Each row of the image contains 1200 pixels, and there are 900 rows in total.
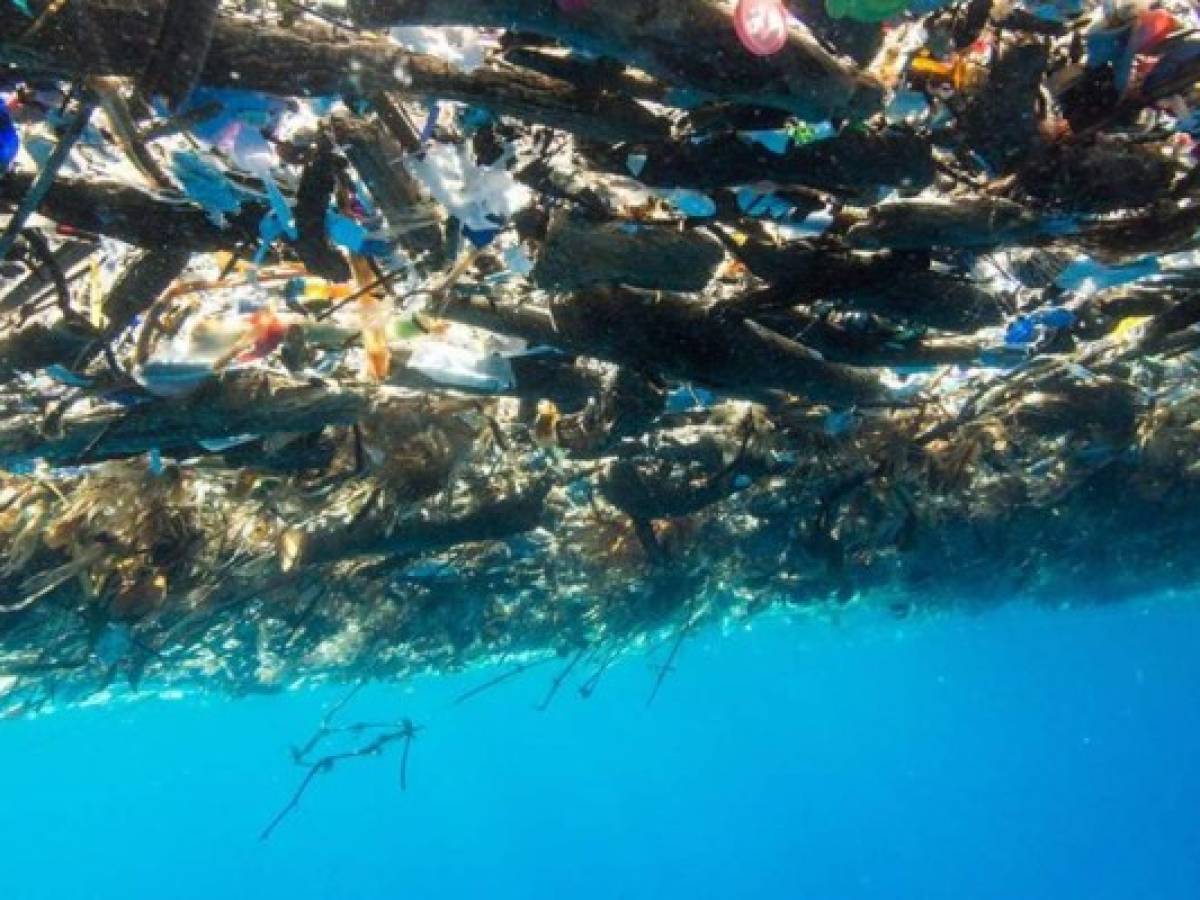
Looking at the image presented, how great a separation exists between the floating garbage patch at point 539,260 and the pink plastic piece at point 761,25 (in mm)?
11

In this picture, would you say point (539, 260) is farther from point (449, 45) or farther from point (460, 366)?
point (449, 45)

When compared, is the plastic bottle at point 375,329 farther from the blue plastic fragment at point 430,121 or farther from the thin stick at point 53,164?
the thin stick at point 53,164

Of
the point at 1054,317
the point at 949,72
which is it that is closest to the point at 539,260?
the point at 949,72

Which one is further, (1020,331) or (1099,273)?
(1020,331)

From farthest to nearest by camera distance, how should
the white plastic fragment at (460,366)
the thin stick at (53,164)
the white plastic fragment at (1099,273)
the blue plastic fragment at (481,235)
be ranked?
the white plastic fragment at (460,366)
the white plastic fragment at (1099,273)
the blue plastic fragment at (481,235)
the thin stick at (53,164)

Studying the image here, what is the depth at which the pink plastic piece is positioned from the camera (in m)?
2.25

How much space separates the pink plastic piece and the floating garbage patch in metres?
0.01

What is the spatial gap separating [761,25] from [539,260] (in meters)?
1.52

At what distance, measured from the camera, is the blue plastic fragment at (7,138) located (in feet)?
8.19

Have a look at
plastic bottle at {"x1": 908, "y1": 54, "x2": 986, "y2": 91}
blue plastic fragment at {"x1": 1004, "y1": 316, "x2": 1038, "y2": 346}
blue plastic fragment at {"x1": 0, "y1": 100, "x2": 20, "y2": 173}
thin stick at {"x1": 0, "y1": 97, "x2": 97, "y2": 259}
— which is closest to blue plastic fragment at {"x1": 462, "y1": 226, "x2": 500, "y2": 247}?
thin stick at {"x1": 0, "y1": 97, "x2": 97, "y2": 259}

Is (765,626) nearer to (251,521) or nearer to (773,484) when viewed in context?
(773,484)

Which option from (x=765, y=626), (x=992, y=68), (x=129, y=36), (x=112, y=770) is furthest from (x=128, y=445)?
(x=112, y=770)

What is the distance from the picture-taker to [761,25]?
227 cm

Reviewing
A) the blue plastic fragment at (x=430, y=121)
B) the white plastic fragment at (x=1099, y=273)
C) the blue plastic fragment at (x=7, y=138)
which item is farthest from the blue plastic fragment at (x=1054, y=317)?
the blue plastic fragment at (x=7, y=138)
